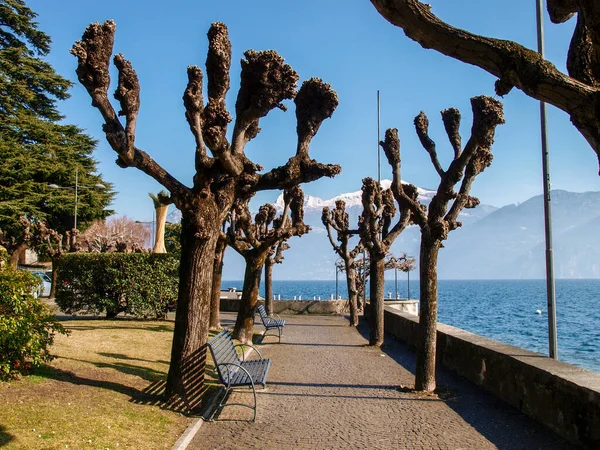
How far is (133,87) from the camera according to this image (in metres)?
8.98

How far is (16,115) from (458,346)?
120 feet

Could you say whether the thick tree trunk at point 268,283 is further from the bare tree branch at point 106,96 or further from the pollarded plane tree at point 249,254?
the bare tree branch at point 106,96

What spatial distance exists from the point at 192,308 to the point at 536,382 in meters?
5.07

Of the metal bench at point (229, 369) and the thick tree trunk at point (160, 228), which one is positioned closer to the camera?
the metal bench at point (229, 369)

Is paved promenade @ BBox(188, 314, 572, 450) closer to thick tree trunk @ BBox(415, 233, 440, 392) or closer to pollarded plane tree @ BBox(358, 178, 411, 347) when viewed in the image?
thick tree trunk @ BBox(415, 233, 440, 392)

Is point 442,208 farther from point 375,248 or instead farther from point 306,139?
point 375,248

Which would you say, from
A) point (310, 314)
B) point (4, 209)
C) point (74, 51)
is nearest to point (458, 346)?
point (74, 51)

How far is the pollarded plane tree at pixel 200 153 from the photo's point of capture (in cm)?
810

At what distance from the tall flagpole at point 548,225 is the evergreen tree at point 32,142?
111ft

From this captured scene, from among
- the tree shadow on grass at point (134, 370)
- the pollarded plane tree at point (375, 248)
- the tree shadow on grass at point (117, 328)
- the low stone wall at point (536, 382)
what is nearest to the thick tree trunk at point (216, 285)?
the tree shadow on grass at point (117, 328)

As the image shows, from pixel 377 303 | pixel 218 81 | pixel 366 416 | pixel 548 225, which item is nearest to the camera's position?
pixel 366 416

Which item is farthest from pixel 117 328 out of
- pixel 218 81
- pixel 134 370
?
pixel 218 81

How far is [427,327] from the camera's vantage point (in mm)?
9352

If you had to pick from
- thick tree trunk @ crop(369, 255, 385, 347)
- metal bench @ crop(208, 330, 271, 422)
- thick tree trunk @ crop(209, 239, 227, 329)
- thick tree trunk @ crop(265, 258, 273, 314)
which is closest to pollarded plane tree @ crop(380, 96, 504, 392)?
metal bench @ crop(208, 330, 271, 422)
